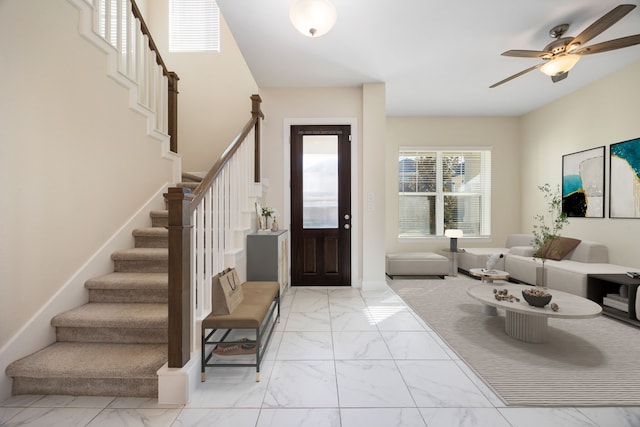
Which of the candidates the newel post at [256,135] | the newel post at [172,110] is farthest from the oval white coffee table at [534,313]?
the newel post at [172,110]

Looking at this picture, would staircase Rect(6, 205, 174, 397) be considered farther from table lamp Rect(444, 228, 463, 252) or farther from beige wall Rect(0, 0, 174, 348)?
table lamp Rect(444, 228, 463, 252)

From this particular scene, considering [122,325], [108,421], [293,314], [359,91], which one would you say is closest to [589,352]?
[293,314]

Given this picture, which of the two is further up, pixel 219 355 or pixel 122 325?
pixel 122 325

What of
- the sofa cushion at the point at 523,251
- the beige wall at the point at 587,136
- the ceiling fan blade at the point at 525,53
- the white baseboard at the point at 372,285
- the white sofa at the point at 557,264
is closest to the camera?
the ceiling fan blade at the point at 525,53

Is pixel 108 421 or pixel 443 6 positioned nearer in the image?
pixel 108 421

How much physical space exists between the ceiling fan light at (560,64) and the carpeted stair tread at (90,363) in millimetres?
4533

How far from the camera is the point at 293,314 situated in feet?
10.8

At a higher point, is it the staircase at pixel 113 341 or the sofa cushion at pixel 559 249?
the sofa cushion at pixel 559 249

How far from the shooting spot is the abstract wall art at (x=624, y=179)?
3.76 metres

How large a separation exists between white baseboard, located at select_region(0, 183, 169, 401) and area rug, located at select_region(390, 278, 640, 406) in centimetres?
315

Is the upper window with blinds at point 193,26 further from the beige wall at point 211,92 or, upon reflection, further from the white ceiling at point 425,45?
the white ceiling at point 425,45

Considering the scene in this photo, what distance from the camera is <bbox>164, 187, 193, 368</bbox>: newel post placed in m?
1.72

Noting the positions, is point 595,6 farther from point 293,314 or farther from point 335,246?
point 293,314

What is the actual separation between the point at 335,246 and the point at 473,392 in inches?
110
